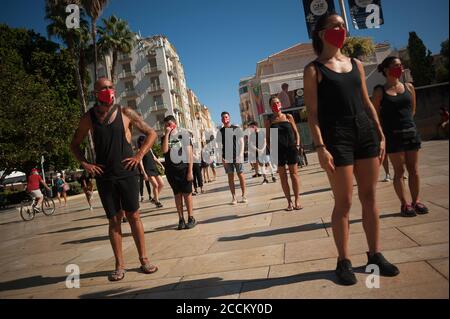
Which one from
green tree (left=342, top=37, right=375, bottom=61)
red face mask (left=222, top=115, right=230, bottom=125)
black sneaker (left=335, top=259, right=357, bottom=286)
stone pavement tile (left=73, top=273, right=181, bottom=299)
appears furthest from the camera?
green tree (left=342, top=37, right=375, bottom=61)

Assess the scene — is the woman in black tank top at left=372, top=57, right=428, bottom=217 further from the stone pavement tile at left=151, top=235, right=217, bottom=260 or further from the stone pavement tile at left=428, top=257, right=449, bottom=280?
the stone pavement tile at left=151, top=235, right=217, bottom=260

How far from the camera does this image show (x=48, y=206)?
14602mm

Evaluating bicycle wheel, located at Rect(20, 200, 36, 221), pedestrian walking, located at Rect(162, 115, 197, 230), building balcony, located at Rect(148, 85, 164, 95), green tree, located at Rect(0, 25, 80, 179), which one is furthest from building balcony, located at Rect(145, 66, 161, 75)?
pedestrian walking, located at Rect(162, 115, 197, 230)

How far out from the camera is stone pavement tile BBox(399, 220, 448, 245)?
3063mm

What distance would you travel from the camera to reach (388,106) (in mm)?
4137

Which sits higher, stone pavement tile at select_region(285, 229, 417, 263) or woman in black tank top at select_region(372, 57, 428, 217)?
woman in black tank top at select_region(372, 57, 428, 217)

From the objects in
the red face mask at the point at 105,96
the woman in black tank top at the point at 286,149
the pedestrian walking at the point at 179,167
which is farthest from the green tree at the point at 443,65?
the pedestrian walking at the point at 179,167

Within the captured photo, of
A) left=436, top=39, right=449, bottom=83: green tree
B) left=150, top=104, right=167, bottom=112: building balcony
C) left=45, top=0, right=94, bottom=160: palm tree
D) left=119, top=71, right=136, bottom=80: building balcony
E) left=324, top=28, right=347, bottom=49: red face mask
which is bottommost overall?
left=436, top=39, right=449, bottom=83: green tree

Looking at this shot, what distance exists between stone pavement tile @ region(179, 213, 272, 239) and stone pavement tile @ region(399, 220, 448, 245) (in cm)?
201

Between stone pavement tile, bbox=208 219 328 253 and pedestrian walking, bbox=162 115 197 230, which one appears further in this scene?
pedestrian walking, bbox=162 115 197 230

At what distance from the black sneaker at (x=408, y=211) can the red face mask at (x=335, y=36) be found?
7.55ft

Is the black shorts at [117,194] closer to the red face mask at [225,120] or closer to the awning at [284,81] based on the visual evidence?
the red face mask at [225,120]

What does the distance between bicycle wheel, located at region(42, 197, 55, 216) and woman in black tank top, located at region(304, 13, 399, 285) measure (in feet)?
45.9

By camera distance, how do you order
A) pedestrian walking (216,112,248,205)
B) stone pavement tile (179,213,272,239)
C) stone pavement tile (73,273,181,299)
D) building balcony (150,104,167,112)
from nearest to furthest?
1. stone pavement tile (73,273,181,299)
2. stone pavement tile (179,213,272,239)
3. pedestrian walking (216,112,248,205)
4. building balcony (150,104,167,112)
